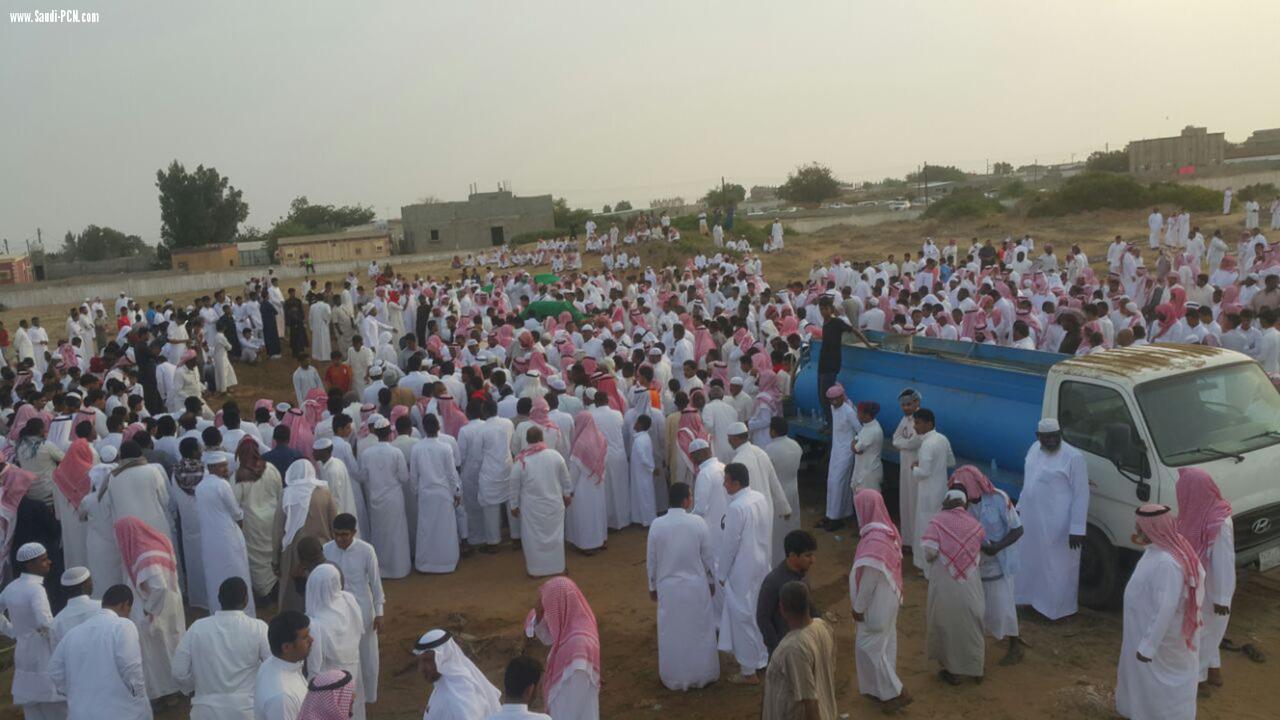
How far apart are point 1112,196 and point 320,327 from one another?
115 feet

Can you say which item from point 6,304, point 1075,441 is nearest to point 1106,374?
point 1075,441

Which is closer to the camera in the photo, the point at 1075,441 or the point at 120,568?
the point at 1075,441

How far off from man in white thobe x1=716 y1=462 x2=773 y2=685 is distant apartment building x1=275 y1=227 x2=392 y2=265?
45072 millimetres

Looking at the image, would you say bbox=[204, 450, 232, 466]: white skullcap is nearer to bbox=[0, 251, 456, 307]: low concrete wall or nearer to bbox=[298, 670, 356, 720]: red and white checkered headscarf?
bbox=[298, 670, 356, 720]: red and white checkered headscarf

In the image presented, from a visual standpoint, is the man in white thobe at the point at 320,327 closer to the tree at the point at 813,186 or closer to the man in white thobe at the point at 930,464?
the man in white thobe at the point at 930,464

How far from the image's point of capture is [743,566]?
6.39 metres

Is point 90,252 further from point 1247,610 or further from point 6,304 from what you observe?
point 1247,610

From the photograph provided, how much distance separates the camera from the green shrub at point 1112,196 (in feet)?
128

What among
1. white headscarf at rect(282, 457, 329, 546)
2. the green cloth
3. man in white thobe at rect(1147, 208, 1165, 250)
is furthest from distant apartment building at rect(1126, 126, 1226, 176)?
white headscarf at rect(282, 457, 329, 546)

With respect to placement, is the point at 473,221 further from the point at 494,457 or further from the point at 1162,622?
the point at 1162,622

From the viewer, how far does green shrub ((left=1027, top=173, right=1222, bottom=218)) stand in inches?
1534

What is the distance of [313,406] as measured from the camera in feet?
33.7

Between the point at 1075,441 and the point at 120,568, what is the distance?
25.5 ft

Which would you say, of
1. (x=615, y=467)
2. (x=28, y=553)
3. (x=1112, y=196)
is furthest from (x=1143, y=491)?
(x=1112, y=196)
